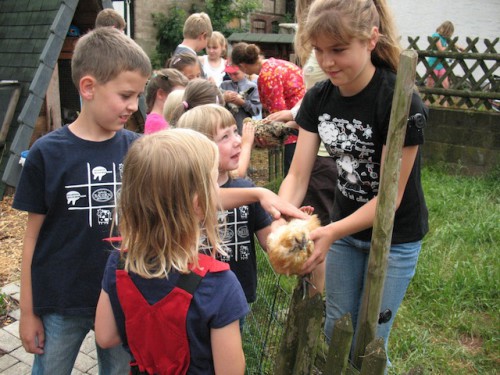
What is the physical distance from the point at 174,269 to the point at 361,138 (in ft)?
2.89

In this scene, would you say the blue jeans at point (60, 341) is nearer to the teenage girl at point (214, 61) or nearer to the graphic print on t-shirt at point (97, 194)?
the graphic print on t-shirt at point (97, 194)

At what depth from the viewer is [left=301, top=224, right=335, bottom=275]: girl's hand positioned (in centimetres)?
163

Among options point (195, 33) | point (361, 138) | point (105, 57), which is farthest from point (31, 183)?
point (195, 33)

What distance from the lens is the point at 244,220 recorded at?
2.11 metres

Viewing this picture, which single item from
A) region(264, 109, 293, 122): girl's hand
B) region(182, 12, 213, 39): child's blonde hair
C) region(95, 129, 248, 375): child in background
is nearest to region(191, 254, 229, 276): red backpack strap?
region(95, 129, 248, 375): child in background

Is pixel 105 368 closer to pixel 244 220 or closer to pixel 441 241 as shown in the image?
pixel 244 220

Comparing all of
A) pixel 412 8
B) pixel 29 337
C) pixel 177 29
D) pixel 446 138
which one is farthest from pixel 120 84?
pixel 412 8

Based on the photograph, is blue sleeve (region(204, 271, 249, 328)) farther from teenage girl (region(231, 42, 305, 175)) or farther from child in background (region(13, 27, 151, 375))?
teenage girl (region(231, 42, 305, 175))

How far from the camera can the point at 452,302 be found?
3643mm

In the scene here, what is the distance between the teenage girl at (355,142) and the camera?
5.57 feet

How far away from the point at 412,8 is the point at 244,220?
14849mm

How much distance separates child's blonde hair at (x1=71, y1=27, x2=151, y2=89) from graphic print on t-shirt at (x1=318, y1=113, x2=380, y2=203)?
2.53 ft

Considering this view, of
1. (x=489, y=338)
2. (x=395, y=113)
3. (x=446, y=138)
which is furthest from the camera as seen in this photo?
(x=446, y=138)

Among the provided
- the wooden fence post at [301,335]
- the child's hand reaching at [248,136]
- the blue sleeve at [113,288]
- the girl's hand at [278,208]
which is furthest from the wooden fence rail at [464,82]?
the blue sleeve at [113,288]
